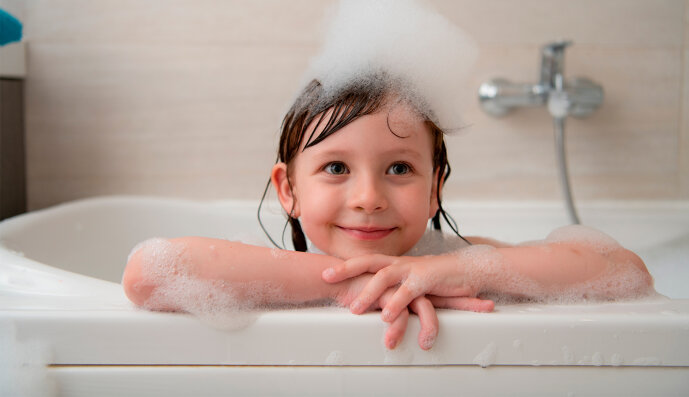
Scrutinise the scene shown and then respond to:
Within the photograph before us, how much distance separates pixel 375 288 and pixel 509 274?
0.52ft

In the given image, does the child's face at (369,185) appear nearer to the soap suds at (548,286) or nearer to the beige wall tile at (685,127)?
the soap suds at (548,286)

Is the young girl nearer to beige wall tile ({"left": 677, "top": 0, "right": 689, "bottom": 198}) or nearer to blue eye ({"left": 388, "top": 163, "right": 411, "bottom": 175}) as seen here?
blue eye ({"left": 388, "top": 163, "right": 411, "bottom": 175})

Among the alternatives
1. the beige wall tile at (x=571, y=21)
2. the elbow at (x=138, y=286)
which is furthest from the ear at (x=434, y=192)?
the beige wall tile at (x=571, y=21)

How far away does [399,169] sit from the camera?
0.69 meters

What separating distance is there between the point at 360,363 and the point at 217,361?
→ 14 centimetres

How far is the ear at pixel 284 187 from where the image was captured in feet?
2.58

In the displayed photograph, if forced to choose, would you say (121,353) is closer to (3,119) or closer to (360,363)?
(360,363)

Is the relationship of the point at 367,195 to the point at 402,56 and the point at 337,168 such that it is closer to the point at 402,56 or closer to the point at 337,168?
the point at 337,168

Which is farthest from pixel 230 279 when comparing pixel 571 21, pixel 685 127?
pixel 685 127

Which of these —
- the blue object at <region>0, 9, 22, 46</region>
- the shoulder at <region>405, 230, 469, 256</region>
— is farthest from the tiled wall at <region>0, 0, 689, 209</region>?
the shoulder at <region>405, 230, 469, 256</region>

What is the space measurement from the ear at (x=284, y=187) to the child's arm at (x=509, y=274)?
20 centimetres

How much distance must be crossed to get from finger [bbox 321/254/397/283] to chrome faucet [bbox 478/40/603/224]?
30.6 inches

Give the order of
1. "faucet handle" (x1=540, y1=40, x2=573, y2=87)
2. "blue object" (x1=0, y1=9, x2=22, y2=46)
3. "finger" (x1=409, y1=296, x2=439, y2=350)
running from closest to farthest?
"finger" (x1=409, y1=296, x2=439, y2=350), "blue object" (x1=0, y1=9, x2=22, y2=46), "faucet handle" (x1=540, y1=40, x2=573, y2=87)

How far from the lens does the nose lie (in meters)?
0.65
